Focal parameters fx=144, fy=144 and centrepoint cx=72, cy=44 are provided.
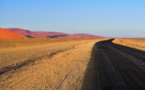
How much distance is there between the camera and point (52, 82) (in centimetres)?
643

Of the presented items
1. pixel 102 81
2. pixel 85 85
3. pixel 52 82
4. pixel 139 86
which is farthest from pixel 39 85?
pixel 139 86

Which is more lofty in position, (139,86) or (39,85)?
(139,86)

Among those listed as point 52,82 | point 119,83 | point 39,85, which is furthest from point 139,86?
point 39,85

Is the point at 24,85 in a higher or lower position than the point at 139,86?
lower

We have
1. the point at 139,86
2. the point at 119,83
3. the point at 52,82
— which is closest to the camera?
the point at 139,86

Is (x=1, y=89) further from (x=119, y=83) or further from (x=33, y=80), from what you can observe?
(x=119, y=83)

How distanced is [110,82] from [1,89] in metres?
4.42

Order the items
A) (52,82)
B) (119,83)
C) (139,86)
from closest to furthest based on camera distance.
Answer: (139,86) < (119,83) < (52,82)

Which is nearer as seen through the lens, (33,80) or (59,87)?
(59,87)

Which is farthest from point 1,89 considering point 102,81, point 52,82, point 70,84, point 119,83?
point 119,83

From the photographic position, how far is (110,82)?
6.06 metres

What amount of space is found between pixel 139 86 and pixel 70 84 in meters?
2.70

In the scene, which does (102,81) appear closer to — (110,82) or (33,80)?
(110,82)

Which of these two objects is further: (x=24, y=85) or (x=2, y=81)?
(x=2, y=81)
